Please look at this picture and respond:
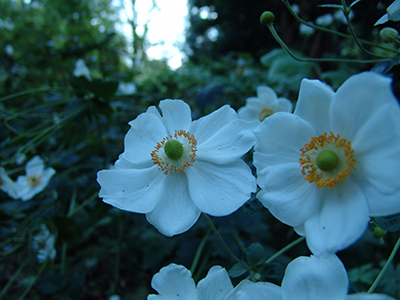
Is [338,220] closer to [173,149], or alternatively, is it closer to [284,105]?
[173,149]

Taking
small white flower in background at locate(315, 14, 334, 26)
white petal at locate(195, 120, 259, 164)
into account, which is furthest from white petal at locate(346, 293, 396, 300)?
small white flower in background at locate(315, 14, 334, 26)

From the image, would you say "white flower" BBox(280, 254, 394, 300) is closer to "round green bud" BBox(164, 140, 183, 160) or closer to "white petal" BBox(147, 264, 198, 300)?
"white petal" BBox(147, 264, 198, 300)

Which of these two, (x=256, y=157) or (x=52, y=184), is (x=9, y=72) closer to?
(x=52, y=184)

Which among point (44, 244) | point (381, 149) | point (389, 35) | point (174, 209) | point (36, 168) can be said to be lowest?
point (44, 244)

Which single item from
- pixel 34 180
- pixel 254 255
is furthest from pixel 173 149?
pixel 34 180

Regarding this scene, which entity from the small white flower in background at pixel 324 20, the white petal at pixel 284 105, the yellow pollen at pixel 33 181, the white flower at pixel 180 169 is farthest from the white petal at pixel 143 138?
the small white flower in background at pixel 324 20

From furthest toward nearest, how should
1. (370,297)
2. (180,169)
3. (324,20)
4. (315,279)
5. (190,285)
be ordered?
(324,20)
(180,169)
(190,285)
(315,279)
(370,297)

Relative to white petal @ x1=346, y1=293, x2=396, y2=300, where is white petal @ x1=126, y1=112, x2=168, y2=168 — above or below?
above
